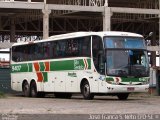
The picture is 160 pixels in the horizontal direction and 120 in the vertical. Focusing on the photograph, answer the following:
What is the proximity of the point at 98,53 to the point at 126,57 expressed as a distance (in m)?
1.43

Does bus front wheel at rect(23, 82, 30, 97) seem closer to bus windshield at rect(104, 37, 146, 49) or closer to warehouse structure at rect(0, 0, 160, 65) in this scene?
bus windshield at rect(104, 37, 146, 49)

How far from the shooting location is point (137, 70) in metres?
26.4

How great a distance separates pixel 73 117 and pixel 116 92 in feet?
32.8

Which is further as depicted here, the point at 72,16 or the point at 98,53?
the point at 72,16

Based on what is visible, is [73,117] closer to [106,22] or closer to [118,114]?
[118,114]

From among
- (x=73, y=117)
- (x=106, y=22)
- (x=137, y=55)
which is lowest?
(x=73, y=117)

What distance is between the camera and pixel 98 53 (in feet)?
85.6

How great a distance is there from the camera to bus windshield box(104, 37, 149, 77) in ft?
84.8

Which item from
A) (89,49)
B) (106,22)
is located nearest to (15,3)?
(106,22)

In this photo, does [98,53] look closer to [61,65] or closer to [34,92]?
[61,65]

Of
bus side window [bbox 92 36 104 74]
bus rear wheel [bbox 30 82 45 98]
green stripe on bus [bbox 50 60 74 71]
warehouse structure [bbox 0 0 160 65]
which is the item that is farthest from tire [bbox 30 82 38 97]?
warehouse structure [bbox 0 0 160 65]

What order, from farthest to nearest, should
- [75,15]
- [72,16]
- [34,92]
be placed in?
[72,16] < [75,15] < [34,92]

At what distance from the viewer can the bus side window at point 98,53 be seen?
26.0 m

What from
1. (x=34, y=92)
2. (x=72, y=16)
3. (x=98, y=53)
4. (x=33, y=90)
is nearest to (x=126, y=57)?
(x=98, y=53)
